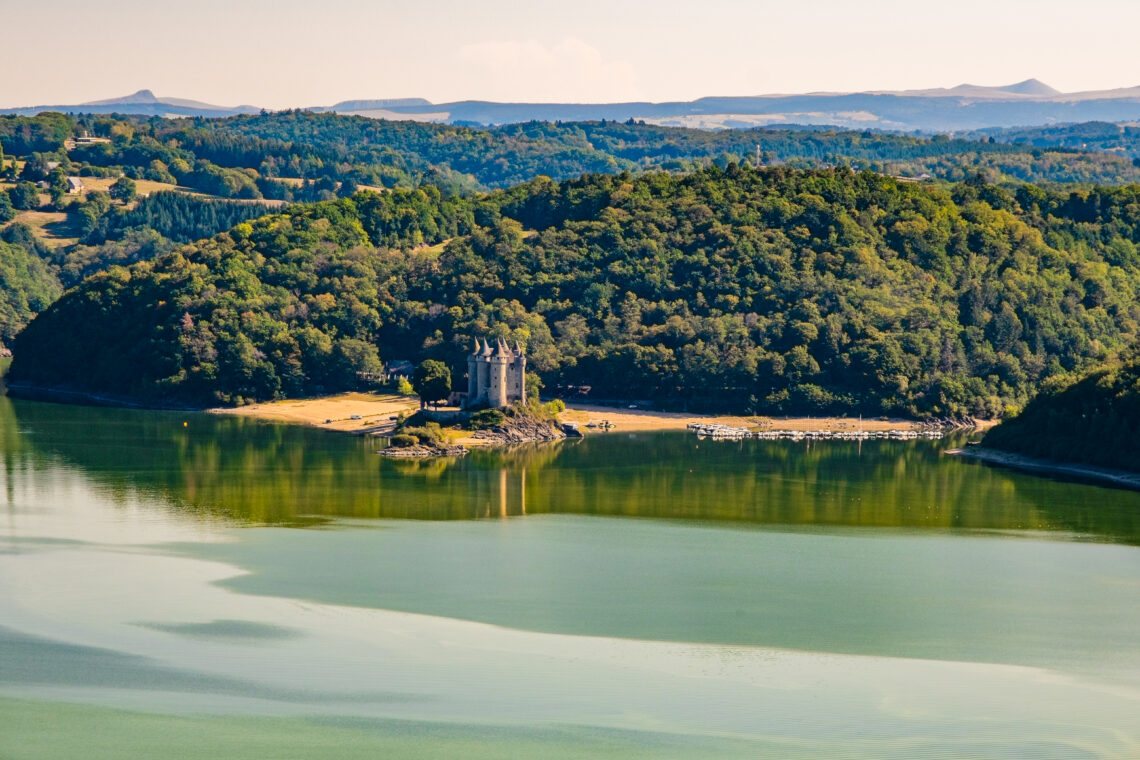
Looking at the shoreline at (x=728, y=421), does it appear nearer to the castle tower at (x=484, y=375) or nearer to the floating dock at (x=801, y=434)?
the floating dock at (x=801, y=434)

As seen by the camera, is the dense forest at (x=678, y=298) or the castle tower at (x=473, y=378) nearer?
the castle tower at (x=473, y=378)

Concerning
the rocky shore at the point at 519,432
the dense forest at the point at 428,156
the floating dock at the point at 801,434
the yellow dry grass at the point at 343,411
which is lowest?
the floating dock at the point at 801,434

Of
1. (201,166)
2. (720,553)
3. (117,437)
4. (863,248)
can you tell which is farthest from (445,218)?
(720,553)

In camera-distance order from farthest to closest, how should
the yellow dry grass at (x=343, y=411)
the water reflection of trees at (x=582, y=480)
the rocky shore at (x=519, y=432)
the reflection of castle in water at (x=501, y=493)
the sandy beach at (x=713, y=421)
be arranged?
the sandy beach at (x=713, y=421) → the yellow dry grass at (x=343, y=411) → the rocky shore at (x=519, y=432) → the reflection of castle in water at (x=501, y=493) → the water reflection of trees at (x=582, y=480)

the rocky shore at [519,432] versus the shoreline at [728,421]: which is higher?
the rocky shore at [519,432]

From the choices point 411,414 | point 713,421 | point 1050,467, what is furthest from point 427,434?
point 1050,467

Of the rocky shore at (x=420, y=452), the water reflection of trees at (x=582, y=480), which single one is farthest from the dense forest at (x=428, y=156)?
the rocky shore at (x=420, y=452)

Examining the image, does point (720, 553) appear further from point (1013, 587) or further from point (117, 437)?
point (117, 437)

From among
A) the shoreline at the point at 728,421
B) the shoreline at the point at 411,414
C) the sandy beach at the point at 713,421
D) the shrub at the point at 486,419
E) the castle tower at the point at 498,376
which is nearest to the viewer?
the shrub at the point at 486,419
